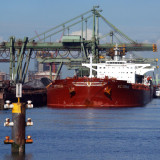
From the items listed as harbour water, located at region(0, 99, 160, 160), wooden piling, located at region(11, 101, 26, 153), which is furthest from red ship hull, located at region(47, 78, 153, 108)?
wooden piling, located at region(11, 101, 26, 153)

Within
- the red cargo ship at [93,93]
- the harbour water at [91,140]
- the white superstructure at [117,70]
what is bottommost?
the harbour water at [91,140]

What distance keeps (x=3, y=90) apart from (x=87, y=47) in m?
31.5

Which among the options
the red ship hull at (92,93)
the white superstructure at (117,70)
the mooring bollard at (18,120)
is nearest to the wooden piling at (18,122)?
the mooring bollard at (18,120)

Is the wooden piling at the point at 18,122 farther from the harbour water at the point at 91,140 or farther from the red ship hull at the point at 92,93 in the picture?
the red ship hull at the point at 92,93

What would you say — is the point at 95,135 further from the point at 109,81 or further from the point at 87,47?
the point at 87,47

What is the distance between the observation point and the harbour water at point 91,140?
28.9m

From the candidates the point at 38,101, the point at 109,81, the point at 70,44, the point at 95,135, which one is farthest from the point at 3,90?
the point at 95,135

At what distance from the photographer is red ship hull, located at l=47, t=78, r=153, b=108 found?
71000 mm

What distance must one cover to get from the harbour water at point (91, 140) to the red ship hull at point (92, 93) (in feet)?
68.7

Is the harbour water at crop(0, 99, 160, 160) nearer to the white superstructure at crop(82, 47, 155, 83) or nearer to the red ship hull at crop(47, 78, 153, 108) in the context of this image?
the red ship hull at crop(47, 78, 153, 108)

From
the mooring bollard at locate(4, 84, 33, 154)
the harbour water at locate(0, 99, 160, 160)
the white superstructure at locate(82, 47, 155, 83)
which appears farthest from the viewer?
the white superstructure at locate(82, 47, 155, 83)

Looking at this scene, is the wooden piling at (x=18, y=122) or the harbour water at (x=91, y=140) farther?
the harbour water at (x=91, y=140)

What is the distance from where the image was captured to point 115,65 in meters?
84.9

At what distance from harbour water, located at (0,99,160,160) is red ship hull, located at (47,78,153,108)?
20.9 metres
